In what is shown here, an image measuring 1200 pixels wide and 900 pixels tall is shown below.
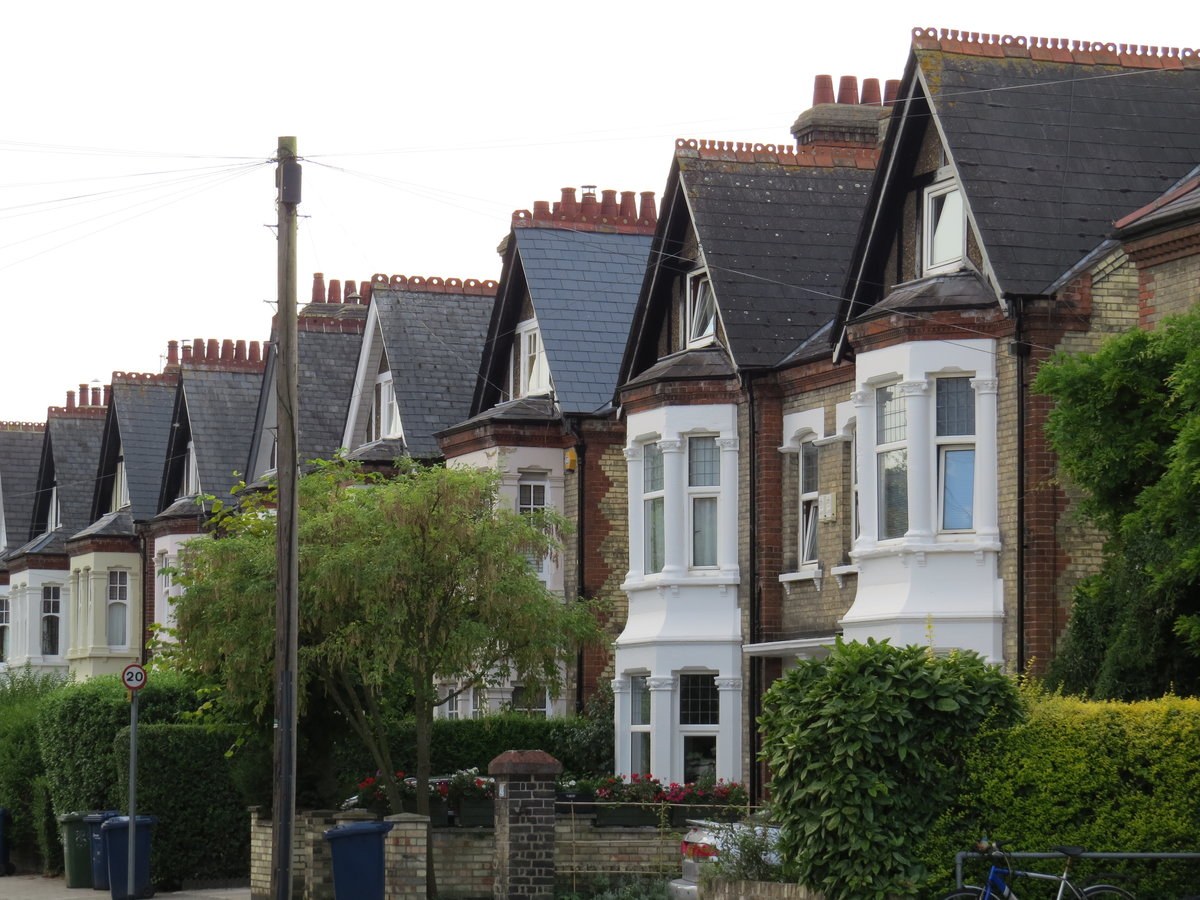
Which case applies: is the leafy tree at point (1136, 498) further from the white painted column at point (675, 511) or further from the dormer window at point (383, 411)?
the dormer window at point (383, 411)

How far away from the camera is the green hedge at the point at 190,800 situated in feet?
93.8

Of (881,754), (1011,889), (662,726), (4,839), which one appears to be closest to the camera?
(1011,889)

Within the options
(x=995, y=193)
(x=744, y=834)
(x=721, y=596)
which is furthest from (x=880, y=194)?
(x=744, y=834)

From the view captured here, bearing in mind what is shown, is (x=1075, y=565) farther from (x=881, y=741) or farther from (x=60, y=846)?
(x=60, y=846)

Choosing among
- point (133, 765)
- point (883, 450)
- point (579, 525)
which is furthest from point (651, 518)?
point (133, 765)

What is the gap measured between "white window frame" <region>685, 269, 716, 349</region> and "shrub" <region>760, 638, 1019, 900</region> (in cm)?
1192

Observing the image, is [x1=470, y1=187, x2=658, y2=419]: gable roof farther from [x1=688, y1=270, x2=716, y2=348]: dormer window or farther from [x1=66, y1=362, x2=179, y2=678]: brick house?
[x1=66, y1=362, x2=179, y2=678]: brick house

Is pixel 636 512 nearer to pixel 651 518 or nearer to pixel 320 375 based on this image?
pixel 651 518

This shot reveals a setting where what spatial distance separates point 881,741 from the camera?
17.1m

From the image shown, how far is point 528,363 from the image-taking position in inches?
1342

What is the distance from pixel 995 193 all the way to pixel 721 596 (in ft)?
23.2

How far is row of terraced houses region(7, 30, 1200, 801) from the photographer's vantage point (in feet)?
75.9

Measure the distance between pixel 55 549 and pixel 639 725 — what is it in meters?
27.6

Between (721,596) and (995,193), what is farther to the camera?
(721,596)
